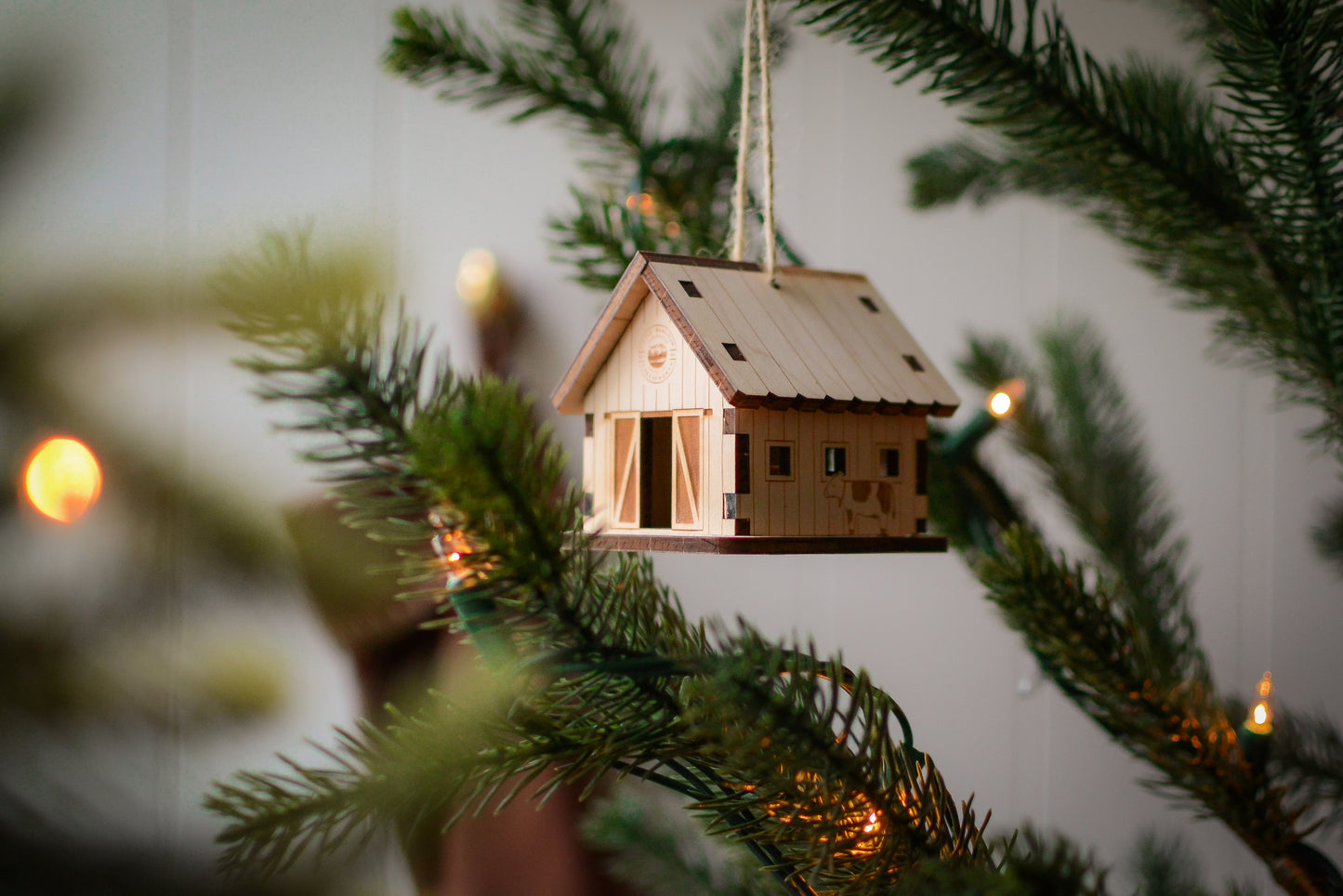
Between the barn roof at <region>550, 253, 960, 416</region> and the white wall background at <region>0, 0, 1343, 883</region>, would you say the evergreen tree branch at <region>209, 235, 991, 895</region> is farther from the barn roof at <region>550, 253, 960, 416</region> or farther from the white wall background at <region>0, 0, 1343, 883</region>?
the white wall background at <region>0, 0, 1343, 883</region>

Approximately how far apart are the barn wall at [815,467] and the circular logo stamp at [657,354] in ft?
0.19

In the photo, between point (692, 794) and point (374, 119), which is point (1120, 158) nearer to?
point (692, 794)

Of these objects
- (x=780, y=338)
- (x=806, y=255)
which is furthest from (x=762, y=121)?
(x=806, y=255)

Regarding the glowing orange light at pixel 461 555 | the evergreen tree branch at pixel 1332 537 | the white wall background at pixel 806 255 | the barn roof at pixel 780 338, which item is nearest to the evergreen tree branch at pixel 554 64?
the barn roof at pixel 780 338

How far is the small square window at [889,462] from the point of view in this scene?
553mm

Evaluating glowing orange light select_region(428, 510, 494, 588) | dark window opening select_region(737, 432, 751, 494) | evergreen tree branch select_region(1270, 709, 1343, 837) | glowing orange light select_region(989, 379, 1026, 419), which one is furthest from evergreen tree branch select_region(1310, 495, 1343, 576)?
glowing orange light select_region(428, 510, 494, 588)

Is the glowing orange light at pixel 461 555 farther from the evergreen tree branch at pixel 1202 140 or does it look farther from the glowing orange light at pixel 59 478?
the glowing orange light at pixel 59 478

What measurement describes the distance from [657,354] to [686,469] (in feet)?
0.21

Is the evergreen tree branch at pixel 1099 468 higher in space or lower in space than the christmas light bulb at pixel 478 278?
lower

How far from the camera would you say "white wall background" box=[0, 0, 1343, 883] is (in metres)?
0.96

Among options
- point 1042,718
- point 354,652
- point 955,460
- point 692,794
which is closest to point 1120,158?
point 955,460

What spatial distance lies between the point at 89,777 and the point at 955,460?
2.62ft

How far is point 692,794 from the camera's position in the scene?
332 mm

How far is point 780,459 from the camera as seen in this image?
508mm
